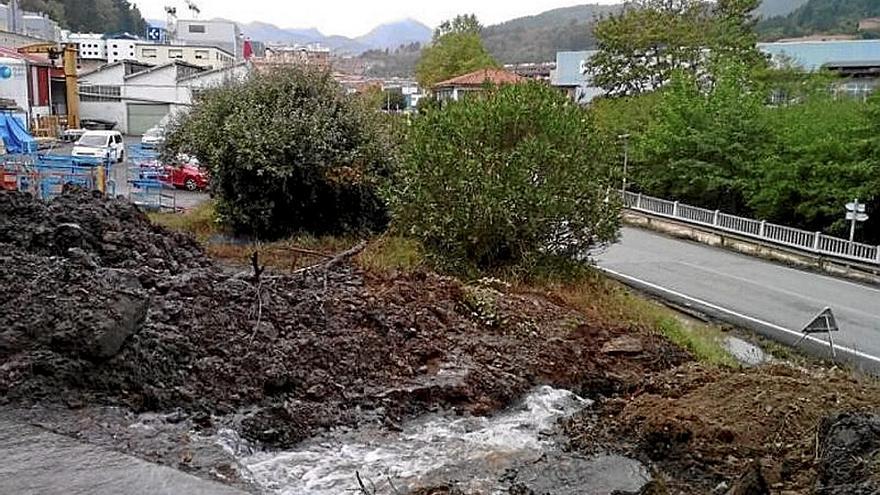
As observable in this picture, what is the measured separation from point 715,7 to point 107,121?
34415mm

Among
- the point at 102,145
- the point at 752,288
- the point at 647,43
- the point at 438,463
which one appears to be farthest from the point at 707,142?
the point at 438,463

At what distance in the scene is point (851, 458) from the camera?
437cm

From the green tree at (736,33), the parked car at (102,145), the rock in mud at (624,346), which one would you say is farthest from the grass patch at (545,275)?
the green tree at (736,33)

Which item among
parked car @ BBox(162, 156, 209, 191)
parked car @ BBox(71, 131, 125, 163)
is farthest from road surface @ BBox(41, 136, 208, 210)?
parked car @ BBox(71, 131, 125, 163)

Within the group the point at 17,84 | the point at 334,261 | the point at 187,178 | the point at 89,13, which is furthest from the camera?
the point at 89,13

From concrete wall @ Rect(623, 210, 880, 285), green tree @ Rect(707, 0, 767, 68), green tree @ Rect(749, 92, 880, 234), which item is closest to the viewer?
concrete wall @ Rect(623, 210, 880, 285)

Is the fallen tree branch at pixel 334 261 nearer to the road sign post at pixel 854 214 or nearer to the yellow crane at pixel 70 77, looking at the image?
the road sign post at pixel 854 214

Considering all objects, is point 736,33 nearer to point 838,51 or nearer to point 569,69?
point 838,51

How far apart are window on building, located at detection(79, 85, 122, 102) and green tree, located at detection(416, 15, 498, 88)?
2279 centimetres

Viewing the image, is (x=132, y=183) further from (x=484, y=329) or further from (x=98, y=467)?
(x=98, y=467)

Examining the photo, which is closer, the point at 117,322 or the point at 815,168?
the point at 117,322

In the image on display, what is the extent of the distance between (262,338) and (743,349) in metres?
9.29

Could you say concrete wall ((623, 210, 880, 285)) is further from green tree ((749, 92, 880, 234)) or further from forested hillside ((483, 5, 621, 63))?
forested hillside ((483, 5, 621, 63))

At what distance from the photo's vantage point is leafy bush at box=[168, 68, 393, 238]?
15.3 meters
